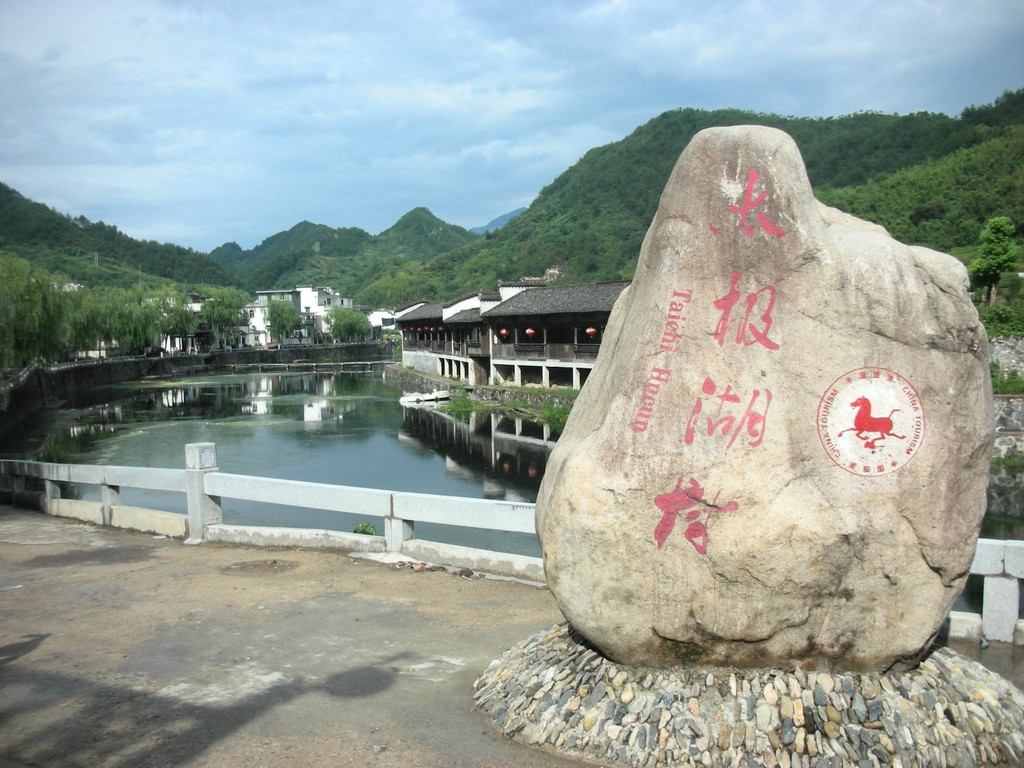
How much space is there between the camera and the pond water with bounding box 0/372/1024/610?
1941 centimetres

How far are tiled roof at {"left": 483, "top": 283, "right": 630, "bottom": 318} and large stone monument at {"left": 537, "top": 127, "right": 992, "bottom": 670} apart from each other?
27.4m

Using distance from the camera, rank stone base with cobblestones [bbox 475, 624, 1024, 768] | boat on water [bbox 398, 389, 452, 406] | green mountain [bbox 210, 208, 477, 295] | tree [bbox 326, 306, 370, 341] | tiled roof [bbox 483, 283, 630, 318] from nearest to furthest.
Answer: stone base with cobblestones [bbox 475, 624, 1024, 768] < tiled roof [bbox 483, 283, 630, 318] < boat on water [bbox 398, 389, 452, 406] < tree [bbox 326, 306, 370, 341] < green mountain [bbox 210, 208, 477, 295]

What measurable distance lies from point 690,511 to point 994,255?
1260 inches

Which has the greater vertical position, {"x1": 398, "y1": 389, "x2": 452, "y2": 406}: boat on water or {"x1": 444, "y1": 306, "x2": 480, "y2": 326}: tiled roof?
{"x1": 444, "y1": 306, "x2": 480, "y2": 326}: tiled roof

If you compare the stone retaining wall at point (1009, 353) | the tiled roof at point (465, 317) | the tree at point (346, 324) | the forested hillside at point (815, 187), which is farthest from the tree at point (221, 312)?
the stone retaining wall at point (1009, 353)

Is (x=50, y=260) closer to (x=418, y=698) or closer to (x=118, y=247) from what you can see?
(x=118, y=247)

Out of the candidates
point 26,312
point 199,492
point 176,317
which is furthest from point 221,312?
point 199,492

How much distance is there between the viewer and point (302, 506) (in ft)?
29.8

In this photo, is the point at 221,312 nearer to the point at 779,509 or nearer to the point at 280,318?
the point at 280,318

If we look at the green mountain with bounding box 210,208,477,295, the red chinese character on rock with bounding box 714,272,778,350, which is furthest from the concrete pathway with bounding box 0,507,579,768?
the green mountain with bounding box 210,208,477,295

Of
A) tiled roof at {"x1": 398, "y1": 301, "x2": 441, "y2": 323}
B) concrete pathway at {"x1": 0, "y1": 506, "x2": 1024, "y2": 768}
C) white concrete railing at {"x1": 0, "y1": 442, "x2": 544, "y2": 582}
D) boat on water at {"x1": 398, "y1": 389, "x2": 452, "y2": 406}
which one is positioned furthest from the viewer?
tiled roof at {"x1": 398, "y1": 301, "x2": 441, "y2": 323}

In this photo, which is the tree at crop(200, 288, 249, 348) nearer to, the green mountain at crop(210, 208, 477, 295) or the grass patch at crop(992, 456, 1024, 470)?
the green mountain at crop(210, 208, 477, 295)

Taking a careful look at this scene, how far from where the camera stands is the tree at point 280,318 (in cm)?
8469

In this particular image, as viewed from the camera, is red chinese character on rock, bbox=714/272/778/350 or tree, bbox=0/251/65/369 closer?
red chinese character on rock, bbox=714/272/778/350
